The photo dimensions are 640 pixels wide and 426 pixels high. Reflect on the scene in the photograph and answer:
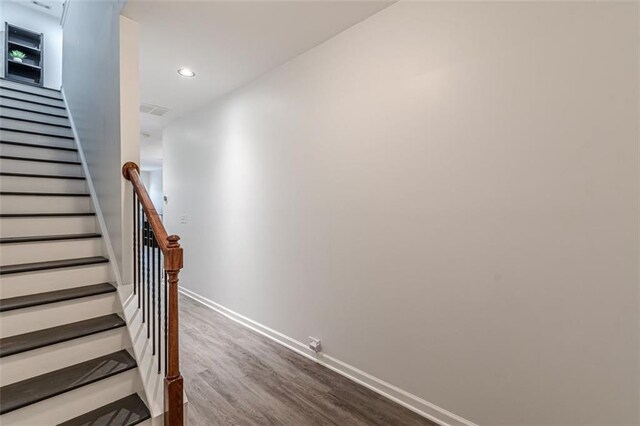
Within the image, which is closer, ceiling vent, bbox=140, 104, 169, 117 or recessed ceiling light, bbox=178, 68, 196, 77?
recessed ceiling light, bbox=178, 68, 196, 77

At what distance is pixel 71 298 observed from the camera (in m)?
1.85

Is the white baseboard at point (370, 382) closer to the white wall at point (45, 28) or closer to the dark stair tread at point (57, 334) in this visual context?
the dark stair tread at point (57, 334)

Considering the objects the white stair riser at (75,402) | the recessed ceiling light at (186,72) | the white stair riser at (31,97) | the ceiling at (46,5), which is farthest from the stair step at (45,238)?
the ceiling at (46,5)

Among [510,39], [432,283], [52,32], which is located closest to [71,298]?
[432,283]

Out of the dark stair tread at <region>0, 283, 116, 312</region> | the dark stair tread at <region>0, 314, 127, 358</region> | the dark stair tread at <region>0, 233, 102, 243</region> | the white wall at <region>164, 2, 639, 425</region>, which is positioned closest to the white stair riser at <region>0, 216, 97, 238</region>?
the dark stair tread at <region>0, 233, 102, 243</region>

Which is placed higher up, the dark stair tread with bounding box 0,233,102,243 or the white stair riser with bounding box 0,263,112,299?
the dark stair tread with bounding box 0,233,102,243

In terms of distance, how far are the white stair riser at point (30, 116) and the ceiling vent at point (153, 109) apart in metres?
0.85

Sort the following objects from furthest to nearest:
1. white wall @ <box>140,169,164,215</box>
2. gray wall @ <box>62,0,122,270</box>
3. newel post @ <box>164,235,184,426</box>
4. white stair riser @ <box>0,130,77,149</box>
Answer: white wall @ <box>140,169,164,215</box> < white stair riser @ <box>0,130,77,149</box> < gray wall @ <box>62,0,122,270</box> < newel post @ <box>164,235,184,426</box>

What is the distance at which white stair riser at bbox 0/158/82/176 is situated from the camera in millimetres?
2559

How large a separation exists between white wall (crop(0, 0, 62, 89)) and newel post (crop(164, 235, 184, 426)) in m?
5.76

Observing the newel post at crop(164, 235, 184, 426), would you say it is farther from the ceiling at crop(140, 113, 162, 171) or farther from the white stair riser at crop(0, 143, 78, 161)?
the ceiling at crop(140, 113, 162, 171)

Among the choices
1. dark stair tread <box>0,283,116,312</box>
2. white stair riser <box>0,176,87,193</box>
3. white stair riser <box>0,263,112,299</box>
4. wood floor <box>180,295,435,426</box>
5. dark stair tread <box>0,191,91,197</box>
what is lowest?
wood floor <box>180,295,435,426</box>

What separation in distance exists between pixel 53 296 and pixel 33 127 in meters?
2.39

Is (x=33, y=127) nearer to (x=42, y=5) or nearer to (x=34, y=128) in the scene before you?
(x=34, y=128)
